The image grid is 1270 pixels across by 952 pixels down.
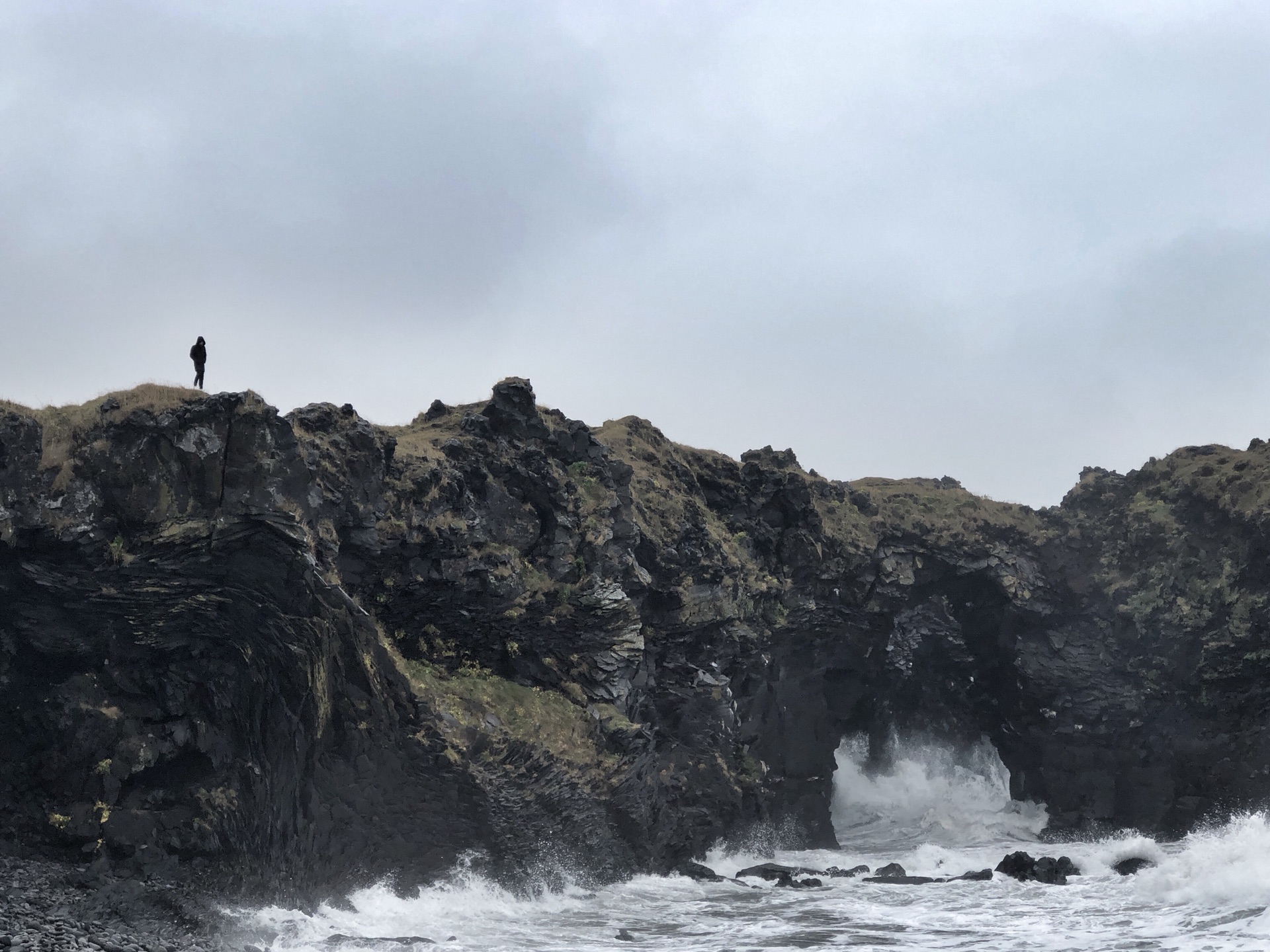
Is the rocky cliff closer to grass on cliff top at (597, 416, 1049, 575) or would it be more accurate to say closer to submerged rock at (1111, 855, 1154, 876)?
grass on cliff top at (597, 416, 1049, 575)

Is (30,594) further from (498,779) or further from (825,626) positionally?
(825,626)

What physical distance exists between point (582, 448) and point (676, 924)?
1683 centimetres

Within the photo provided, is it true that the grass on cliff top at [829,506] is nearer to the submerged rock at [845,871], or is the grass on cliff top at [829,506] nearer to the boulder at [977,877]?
the submerged rock at [845,871]

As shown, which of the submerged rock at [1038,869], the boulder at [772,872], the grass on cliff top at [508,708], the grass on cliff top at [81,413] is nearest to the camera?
the grass on cliff top at [81,413]

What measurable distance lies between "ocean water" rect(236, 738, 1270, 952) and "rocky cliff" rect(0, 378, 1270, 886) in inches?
57.1

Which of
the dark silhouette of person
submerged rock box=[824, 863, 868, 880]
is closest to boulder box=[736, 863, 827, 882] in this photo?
submerged rock box=[824, 863, 868, 880]

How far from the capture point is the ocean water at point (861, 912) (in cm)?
2564

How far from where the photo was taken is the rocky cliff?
24.0 m

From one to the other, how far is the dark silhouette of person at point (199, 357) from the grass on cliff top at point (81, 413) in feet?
9.01

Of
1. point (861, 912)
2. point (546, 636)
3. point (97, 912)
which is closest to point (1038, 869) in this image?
point (861, 912)

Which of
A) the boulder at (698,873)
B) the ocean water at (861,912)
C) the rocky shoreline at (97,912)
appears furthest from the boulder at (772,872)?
the rocky shoreline at (97,912)

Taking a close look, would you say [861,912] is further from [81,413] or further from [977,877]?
[81,413]

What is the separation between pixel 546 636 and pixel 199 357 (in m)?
14.3

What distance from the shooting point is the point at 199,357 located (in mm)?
28250
